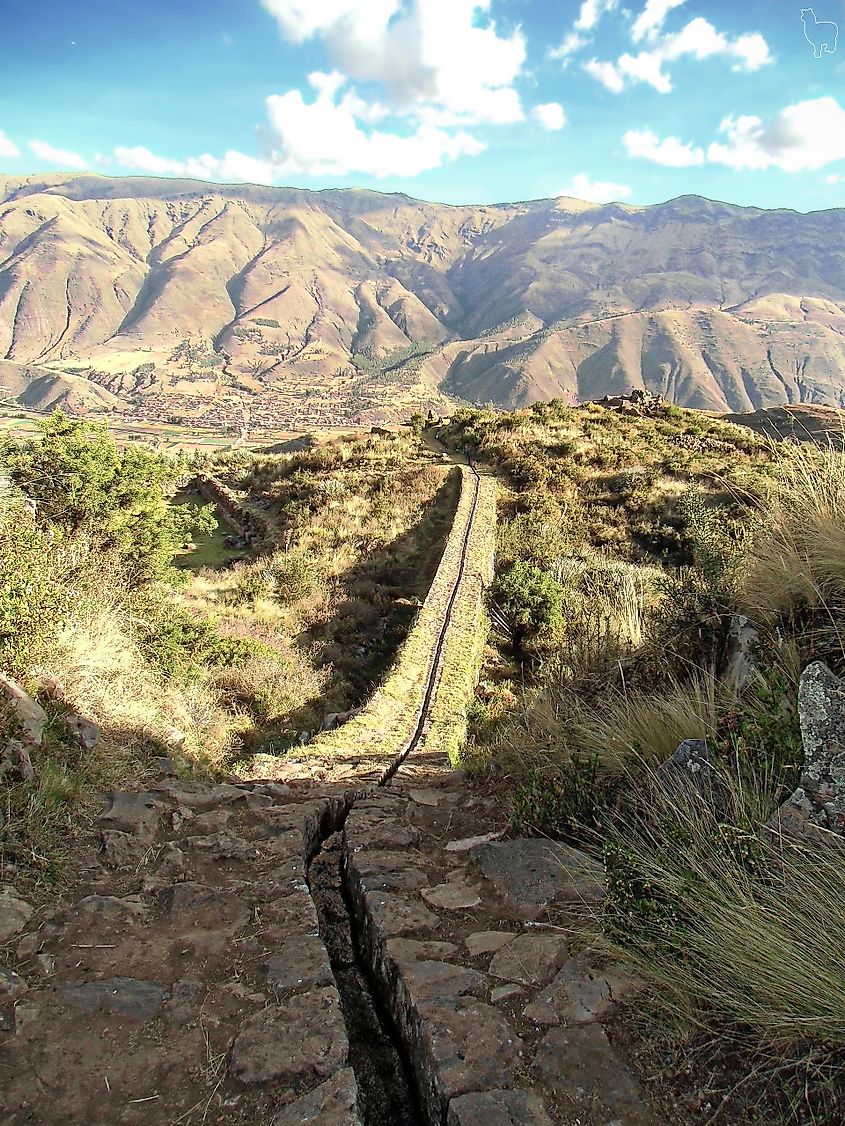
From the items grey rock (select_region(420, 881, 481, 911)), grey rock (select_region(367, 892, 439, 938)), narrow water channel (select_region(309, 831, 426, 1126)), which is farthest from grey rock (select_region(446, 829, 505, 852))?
narrow water channel (select_region(309, 831, 426, 1126))

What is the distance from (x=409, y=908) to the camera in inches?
152

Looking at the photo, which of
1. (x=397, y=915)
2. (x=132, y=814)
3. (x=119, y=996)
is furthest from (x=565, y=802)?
(x=132, y=814)

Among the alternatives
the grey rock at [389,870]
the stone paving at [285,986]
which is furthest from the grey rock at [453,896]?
the grey rock at [389,870]

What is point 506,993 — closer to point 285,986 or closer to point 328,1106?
point 328,1106

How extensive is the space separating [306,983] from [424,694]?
21.2ft

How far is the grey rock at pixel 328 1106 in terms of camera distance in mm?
2459

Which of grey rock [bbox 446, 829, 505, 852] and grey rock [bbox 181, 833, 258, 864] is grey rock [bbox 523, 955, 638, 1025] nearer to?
grey rock [bbox 446, 829, 505, 852]

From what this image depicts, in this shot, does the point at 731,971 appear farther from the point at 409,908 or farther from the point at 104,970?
the point at 104,970

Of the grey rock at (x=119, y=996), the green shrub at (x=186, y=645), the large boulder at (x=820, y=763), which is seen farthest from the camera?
the green shrub at (x=186, y=645)

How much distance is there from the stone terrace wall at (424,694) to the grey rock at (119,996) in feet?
12.5

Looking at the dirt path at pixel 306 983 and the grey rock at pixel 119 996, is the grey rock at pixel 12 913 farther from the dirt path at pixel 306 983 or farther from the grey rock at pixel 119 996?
the grey rock at pixel 119 996

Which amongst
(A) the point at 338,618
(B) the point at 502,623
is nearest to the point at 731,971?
(B) the point at 502,623

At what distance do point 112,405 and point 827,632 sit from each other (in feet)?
736

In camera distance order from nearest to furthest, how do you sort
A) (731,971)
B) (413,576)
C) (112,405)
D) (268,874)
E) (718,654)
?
(731,971) → (268,874) → (718,654) → (413,576) → (112,405)
